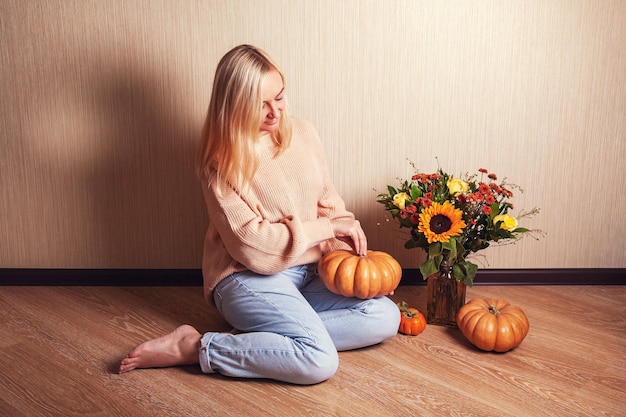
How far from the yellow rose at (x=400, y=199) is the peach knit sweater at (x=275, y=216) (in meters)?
0.20

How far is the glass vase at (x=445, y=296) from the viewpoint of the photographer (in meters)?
2.12

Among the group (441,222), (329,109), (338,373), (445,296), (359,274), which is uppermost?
(329,109)

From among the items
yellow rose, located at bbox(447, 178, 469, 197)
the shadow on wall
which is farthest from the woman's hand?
the shadow on wall

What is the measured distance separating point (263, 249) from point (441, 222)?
0.58 meters

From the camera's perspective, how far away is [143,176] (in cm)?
243

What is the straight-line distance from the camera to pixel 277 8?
7.44 feet

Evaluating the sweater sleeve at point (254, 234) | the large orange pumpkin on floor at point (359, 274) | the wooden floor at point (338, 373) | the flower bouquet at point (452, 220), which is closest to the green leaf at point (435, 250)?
the flower bouquet at point (452, 220)

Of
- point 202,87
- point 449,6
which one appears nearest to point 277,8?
point 202,87

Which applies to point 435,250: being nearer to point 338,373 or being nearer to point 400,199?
point 400,199

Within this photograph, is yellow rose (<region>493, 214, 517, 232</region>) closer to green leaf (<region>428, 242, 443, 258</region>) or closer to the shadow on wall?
green leaf (<region>428, 242, 443, 258</region>)

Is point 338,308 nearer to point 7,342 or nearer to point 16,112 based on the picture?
point 7,342

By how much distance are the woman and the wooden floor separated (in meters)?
0.07

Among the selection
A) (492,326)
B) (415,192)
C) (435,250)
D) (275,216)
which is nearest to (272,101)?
(275,216)

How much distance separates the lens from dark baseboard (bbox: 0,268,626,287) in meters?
2.50
